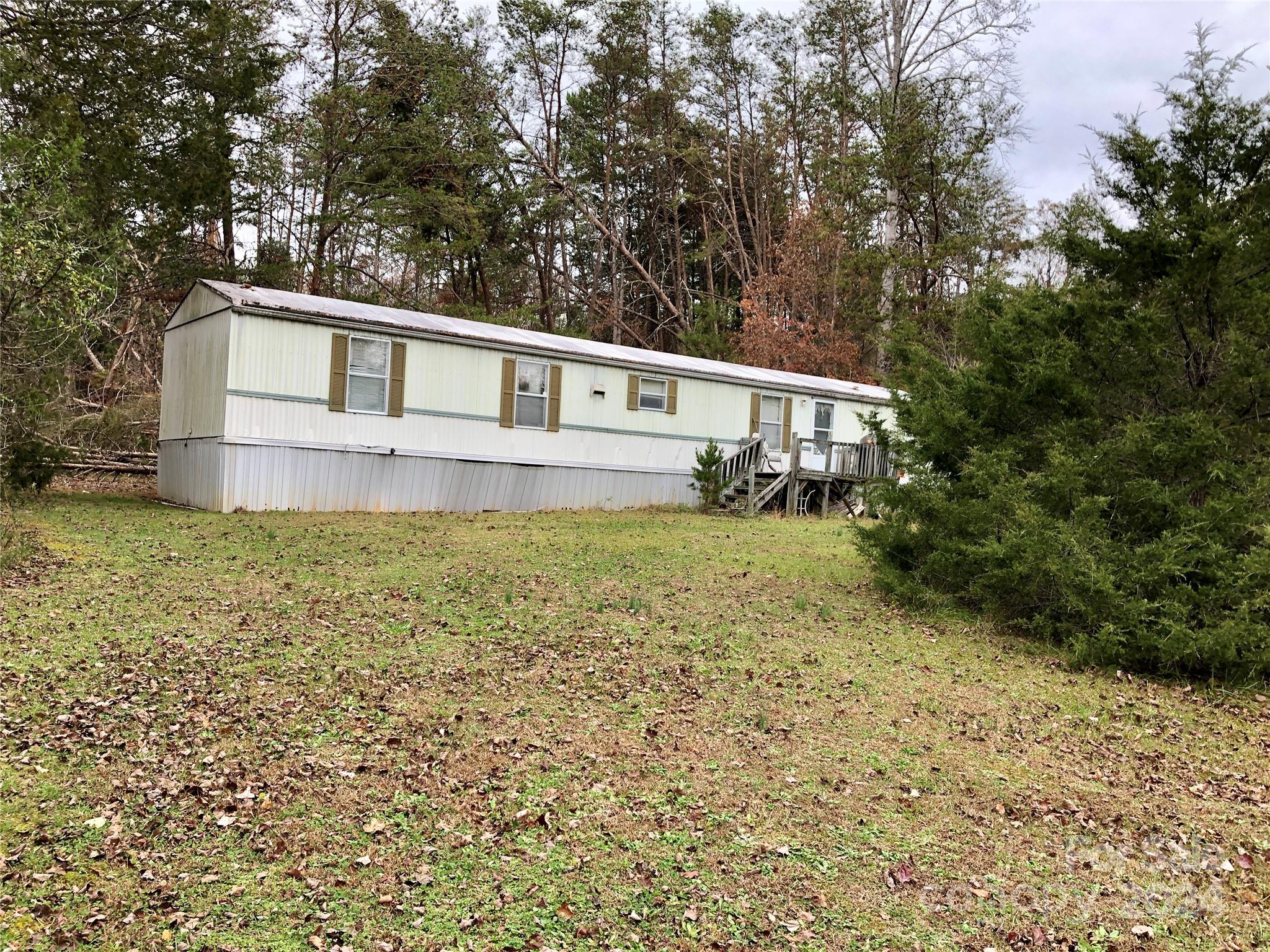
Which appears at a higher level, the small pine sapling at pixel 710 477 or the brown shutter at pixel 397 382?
the brown shutter at pixel 397 382

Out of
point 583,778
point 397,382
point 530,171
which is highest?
point 530,171

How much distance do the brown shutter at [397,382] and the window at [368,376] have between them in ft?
0.19

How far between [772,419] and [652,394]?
3383 millimetres

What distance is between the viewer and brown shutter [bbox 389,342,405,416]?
1484cm

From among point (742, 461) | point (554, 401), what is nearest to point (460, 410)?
point (554, 401)

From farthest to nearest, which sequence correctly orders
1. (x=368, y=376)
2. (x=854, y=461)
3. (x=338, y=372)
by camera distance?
(x=854, y=461), (x=368, y=376), (x=338, y=372)

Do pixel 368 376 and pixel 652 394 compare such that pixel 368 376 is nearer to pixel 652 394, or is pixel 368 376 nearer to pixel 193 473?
pixel 193 473

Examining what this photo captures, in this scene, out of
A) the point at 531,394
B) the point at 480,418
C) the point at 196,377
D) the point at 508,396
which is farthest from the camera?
the point at 531,394

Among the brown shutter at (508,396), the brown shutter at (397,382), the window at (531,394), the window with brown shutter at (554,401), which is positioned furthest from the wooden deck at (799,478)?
the brown shutter at (397,382)

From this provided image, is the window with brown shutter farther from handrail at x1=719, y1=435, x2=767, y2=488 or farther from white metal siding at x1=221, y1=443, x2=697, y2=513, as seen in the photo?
handrail at x1=719, y1=435, x2=767, y2=488

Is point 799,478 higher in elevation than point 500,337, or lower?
lower

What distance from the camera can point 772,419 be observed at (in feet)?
66.2

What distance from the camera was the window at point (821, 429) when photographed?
68.4 feet

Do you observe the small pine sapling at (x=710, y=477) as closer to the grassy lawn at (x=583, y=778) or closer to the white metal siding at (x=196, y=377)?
the white metal siding at (x=196, y=377)
